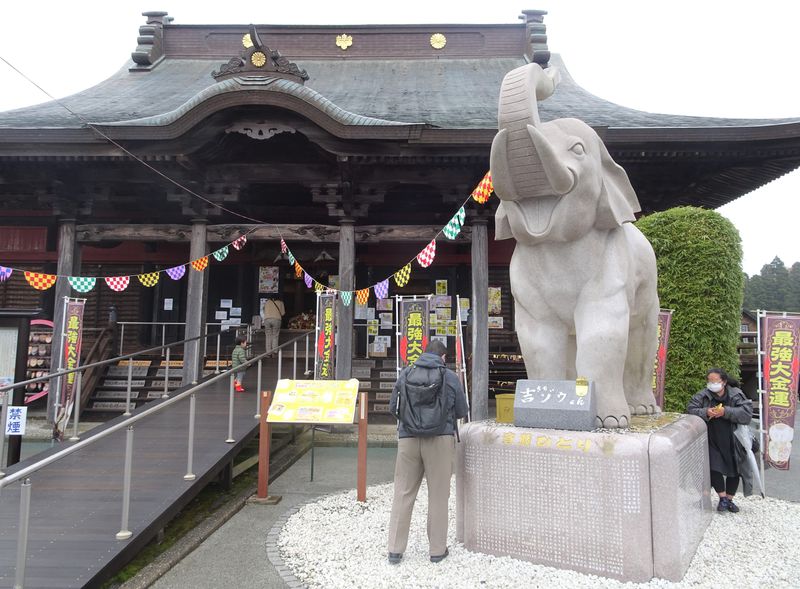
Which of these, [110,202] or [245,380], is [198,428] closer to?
[245,380]

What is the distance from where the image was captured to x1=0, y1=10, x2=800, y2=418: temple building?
755cm

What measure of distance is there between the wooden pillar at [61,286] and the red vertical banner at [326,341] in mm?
4136

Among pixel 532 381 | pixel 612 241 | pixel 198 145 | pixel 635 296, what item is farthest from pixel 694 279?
pixel 198 145

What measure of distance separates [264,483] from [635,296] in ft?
12.8

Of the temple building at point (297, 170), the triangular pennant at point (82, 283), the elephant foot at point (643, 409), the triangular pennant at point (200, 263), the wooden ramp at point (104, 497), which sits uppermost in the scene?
the temple building at point (297, 170)

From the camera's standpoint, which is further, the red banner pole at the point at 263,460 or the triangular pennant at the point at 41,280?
the triangular pennant at the point at 41,280

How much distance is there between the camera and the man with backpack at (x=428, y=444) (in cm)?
338

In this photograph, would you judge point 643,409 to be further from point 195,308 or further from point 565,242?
point 195,308

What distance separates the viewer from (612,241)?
3.72 meters

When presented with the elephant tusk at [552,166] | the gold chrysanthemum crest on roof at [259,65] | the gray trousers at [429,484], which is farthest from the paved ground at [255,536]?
the gold chrysanthemum crest on roof at [259,65]

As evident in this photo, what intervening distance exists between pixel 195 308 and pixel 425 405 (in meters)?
6.47

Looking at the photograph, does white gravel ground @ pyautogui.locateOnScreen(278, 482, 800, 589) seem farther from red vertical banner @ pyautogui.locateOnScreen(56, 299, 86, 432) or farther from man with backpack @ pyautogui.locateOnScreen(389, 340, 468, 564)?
red vertical banner @ pyautogui.locateOnScreen(56, 299, 86, 432)

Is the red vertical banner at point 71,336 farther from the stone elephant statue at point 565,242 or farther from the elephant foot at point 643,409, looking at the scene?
the elephant foot at point 643,409

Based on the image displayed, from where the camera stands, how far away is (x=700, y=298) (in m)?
6.69
